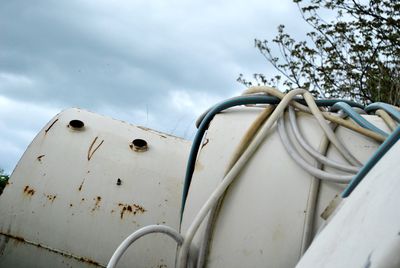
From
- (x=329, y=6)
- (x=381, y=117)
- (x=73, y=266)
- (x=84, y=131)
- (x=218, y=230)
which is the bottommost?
(x=73, y=266)

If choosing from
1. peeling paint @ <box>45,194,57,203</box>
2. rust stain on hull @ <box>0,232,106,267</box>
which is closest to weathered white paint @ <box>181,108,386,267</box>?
rust stain on hull @ <box>0,232,106,267</box>

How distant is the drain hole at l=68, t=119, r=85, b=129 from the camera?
2.72 meters

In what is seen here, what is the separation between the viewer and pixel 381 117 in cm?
163

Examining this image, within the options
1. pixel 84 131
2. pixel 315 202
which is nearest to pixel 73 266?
pixel 84 131

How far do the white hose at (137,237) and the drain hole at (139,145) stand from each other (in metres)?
1.12

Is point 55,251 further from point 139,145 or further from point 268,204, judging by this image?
point 268,204

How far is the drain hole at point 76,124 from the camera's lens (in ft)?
8.93

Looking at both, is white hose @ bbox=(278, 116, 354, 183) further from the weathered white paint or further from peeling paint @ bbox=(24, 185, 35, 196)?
peeling paint @ bbox=(24, 185, 35, 196)

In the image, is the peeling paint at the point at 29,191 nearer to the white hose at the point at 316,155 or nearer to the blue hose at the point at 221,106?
the blue hose at the point at 221,106

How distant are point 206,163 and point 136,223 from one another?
89 centimetres

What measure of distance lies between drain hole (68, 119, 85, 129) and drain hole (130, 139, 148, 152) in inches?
11.5

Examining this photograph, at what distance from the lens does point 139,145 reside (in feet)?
8.81

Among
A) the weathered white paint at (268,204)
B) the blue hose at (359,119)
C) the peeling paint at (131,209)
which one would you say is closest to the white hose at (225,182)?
the weathered white paint at (268,204)

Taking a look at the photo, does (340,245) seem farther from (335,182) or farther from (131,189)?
(131,189)
